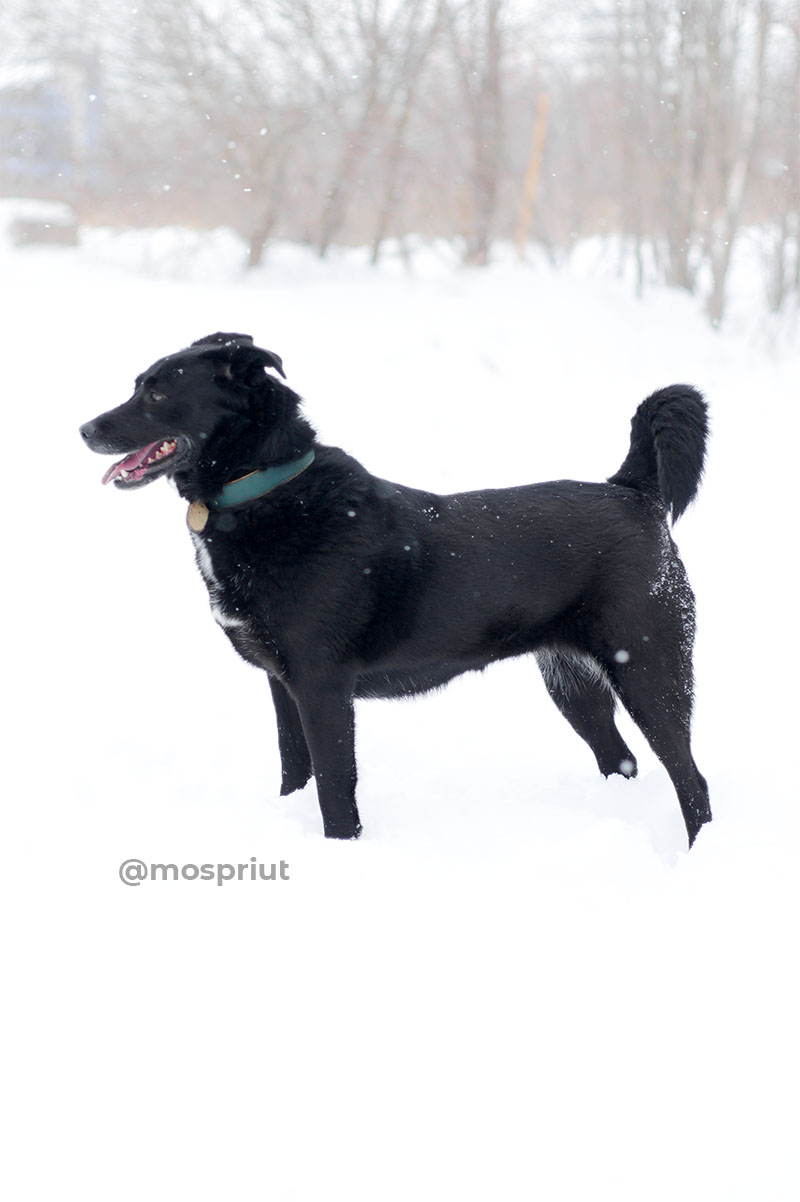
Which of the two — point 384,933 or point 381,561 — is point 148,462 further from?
point 384,933

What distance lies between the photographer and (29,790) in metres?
3.45

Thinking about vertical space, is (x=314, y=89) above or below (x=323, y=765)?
above

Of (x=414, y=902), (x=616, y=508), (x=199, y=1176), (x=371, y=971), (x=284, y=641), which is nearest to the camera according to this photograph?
(x=199, y=1176)

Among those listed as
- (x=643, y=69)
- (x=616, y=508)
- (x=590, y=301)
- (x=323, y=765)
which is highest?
(x=643, y=69)

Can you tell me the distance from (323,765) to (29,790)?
3.38 feet

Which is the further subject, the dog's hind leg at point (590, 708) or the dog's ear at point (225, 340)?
the dog's hind leg at point (590, 708)

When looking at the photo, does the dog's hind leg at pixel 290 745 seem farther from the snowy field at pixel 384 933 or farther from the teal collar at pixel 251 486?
the teal collar at pixel 251 486

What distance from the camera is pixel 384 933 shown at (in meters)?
2.58

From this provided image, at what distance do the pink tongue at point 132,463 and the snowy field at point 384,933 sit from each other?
3.38ft

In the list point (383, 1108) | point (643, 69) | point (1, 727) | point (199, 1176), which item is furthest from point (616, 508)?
point (643, 69)

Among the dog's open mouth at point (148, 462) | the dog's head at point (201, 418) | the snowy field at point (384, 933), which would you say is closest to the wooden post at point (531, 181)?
the snowy field at point (384, 933)

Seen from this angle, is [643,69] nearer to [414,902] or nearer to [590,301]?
[590,301]

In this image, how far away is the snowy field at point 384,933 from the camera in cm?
188

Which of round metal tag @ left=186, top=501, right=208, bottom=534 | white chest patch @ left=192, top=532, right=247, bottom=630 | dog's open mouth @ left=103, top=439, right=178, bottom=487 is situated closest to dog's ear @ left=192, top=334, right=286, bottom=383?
dog's open mouth @ left=103, top=439, right=178, bottom=487
